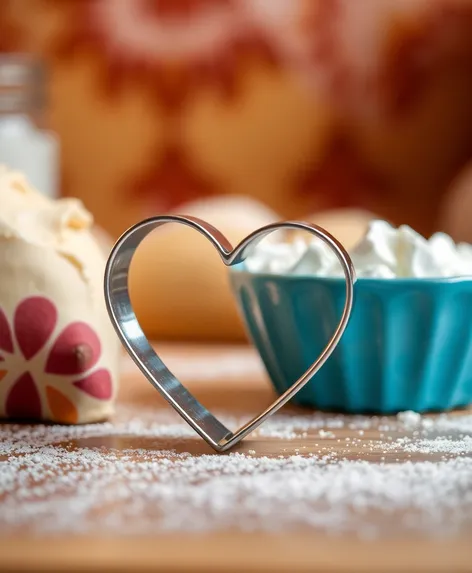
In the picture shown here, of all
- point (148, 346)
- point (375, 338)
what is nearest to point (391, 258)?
point (375, 338)

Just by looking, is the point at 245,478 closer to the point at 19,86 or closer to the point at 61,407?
the point at 61,407

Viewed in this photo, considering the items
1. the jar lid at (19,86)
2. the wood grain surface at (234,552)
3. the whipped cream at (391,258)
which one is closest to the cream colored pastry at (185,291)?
the whipped cream at (391,258)

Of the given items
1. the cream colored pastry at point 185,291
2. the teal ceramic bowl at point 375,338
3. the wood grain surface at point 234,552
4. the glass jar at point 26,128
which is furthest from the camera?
the glass jar at point 26,128

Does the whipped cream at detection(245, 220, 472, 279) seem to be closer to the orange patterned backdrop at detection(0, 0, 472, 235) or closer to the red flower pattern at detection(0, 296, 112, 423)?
the red flower pattern at detection(0, 296, 112, 423)

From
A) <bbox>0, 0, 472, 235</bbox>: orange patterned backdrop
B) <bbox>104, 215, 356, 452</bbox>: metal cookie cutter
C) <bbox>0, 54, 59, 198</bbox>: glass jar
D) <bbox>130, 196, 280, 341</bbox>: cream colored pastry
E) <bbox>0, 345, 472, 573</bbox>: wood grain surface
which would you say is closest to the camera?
<bbox>0, 345, 472, 573</bbox>: wood grain surface

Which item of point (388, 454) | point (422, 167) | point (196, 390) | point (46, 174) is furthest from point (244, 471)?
point (422, 167)

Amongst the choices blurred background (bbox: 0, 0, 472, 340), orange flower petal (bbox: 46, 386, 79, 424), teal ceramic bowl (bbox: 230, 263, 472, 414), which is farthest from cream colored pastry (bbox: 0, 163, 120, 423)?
blurred background (bbox: 0, 0, 472, 340)

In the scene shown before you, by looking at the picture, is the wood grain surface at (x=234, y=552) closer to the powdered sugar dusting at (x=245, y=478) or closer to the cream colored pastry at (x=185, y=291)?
the powdered sugar dusting at (x=245, y=478)
